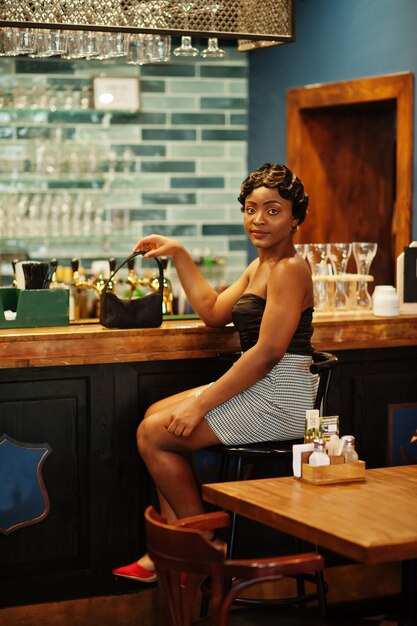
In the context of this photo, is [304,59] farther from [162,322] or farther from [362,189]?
[162,322]

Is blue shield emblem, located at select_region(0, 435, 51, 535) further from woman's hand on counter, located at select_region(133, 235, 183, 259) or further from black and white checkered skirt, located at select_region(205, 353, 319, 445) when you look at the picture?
woman's hand on counter, located at select_region(133, 235, 183, 259)

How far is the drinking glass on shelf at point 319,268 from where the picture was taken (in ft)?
15.2

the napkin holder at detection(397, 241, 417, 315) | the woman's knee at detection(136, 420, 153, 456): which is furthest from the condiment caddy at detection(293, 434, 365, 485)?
the napkin holder at detection(397, 241, 417, 315)

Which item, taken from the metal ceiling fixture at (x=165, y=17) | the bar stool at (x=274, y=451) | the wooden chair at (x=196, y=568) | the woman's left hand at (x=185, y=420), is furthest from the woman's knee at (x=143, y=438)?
the metal ceiling fixture at (x=165, y=17)

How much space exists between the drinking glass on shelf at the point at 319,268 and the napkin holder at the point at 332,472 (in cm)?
170

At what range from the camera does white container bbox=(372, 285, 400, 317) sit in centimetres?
448

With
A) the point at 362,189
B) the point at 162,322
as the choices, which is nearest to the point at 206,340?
the point at 162,322

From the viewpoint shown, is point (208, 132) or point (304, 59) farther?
point (208, 132)

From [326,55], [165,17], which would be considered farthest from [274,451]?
[326,55]

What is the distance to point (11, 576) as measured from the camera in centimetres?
399

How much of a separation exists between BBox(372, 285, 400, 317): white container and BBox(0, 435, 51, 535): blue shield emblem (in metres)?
1.48

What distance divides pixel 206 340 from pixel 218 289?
276cm

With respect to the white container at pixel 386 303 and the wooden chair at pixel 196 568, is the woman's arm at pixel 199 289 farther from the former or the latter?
the wooden chair at pixel 196 568

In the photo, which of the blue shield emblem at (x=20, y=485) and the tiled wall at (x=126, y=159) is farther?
the tiled wall at (x=126, y=159)
